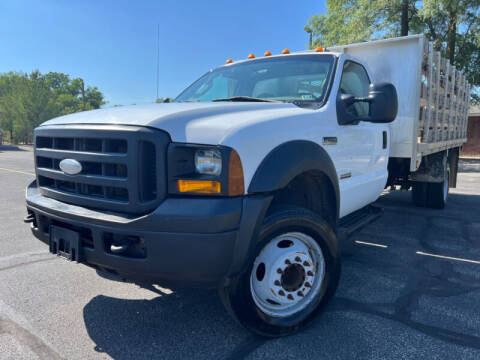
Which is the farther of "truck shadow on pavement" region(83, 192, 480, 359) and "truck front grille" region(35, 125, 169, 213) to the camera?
"truck shadow on pavement" region(83, 192, 480, 359)

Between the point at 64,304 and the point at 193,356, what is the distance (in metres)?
1.31

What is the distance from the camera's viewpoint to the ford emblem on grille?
8.01 feet

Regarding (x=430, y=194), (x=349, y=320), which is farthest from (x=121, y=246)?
(x=430, y=194)

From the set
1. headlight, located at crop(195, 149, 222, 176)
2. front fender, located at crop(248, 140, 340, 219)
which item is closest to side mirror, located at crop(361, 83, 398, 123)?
front fender, located at crop(248, 140, 340, 219)

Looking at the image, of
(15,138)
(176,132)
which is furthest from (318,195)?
(15,138)

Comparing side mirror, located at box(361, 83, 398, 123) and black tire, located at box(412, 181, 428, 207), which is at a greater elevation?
side mirror, located at box(361, 83, 398, 123)

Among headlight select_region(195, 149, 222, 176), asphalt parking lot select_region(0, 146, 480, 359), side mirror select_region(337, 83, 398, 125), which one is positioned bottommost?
asphalt parking lot select_region(0, 146, 480, 359)

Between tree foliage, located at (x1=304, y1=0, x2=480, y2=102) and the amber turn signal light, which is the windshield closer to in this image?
the amber turn signal light

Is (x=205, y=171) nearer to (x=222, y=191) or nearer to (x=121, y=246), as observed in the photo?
(x=222, y=191)

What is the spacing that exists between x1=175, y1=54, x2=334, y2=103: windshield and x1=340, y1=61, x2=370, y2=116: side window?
212 mm

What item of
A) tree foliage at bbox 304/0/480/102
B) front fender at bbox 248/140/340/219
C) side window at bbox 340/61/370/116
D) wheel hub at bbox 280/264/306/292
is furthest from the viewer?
tree foliage at bbox 304/0/480/102

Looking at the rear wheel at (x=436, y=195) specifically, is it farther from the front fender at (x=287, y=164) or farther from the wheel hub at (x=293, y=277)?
the wheel hub at (x=293, y=277)

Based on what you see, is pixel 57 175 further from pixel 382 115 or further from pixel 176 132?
pixel 382 115

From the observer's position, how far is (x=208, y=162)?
2.15 m
